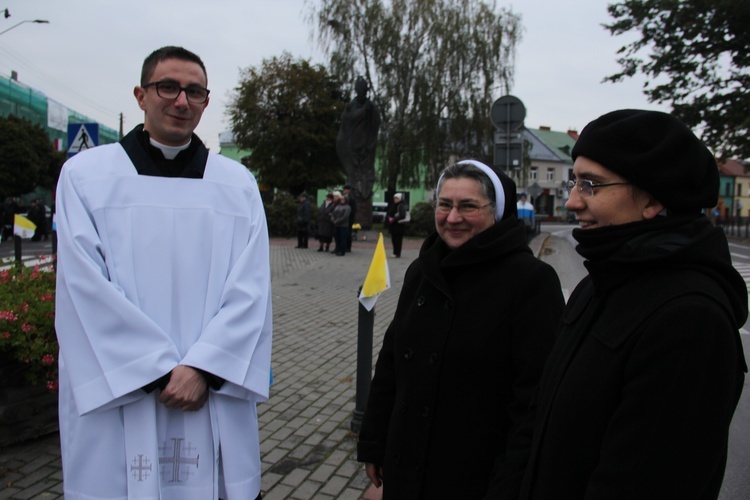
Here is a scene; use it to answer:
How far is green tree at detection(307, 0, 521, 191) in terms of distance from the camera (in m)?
29.0

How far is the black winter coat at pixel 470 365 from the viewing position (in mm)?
2025

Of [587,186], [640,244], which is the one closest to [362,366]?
[587,186]

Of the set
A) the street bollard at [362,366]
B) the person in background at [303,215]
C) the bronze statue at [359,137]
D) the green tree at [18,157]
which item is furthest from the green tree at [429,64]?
the street bollard at [362,366]

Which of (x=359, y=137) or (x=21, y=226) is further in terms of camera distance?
(x=359, y=137)

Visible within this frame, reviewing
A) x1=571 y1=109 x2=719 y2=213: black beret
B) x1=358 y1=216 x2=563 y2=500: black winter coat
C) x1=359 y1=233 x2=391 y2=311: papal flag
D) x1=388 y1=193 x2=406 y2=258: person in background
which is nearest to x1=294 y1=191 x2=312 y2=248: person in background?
x1=388 y1=193 x2=406 y2=258: person in background

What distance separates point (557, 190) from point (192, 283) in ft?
245

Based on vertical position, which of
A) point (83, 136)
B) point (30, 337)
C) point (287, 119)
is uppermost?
point (287, 119)

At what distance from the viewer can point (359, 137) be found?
73.5ft

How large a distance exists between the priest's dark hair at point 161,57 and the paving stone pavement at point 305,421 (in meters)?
1.91

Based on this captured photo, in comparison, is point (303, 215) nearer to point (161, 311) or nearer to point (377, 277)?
point (377, 277)

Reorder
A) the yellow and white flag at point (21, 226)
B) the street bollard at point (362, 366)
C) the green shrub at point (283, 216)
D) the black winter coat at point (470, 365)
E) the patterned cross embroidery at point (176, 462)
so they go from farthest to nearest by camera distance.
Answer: the green shrub at point (283, 216) < the yellow and white flag at point (21, 226) < the street bollard at point (362, 366) < the patterned cross embroidery at point (176, 462) < the black winter coat at point (470, 365)

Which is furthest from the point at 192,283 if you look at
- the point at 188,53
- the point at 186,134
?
the point at 188,53

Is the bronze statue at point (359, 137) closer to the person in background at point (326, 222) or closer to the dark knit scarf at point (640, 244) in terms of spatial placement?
the person in background at point (326, 222)

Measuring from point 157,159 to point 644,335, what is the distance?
73.3 inches
